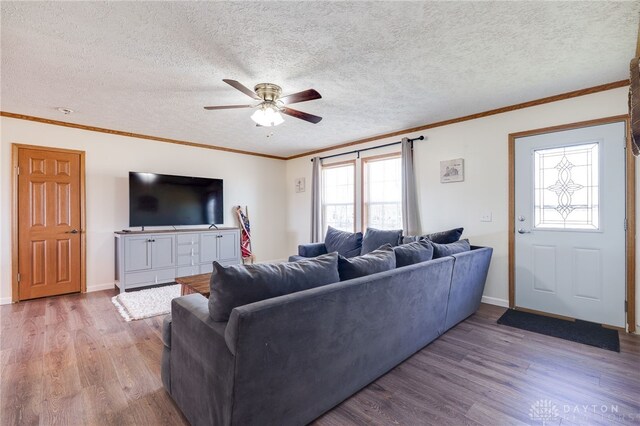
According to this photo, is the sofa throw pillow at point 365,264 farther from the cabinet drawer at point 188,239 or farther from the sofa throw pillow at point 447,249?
the cabinet drawer at point 188,239

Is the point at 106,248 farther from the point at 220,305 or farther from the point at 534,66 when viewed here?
the point at 534,66

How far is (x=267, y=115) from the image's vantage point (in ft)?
8.86

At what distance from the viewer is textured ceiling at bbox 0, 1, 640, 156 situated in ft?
5.96

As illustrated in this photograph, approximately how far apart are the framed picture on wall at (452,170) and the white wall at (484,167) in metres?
0.06

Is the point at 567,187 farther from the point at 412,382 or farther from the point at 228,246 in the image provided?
the point at 228,246

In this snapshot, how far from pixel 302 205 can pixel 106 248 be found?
3416mm

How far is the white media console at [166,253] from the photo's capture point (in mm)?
4102

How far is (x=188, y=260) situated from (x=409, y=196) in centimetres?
356

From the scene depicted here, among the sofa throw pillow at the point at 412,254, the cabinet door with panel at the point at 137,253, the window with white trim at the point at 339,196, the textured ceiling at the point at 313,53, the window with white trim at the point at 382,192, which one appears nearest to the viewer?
the textured ceiling at the point at 313,53

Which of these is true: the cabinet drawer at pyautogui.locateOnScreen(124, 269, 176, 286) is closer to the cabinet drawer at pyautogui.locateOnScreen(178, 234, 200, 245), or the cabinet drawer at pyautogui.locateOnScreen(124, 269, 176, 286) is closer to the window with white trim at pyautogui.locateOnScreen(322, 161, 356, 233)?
the cabinet drawer at pyautogui.locateOnScreen(178, 234, 200, 245)

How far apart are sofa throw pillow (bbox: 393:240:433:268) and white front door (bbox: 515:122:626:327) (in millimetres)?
1659

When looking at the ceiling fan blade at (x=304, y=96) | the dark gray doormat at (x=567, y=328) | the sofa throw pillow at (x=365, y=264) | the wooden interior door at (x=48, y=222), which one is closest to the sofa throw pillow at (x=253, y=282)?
the sofa throw pillow at (x=365, y=264)

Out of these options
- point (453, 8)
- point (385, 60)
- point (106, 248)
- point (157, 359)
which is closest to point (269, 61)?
point (385, 60)

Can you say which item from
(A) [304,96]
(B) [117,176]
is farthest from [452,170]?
(B) [117,176]
